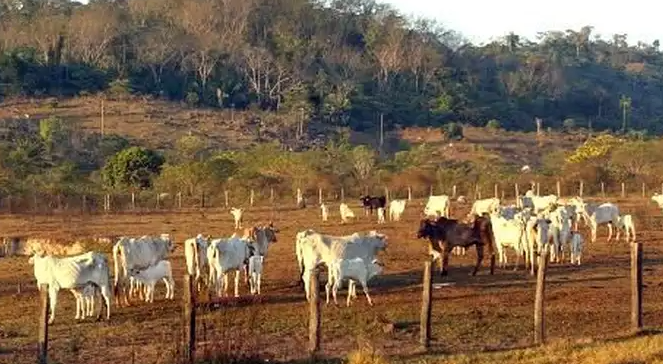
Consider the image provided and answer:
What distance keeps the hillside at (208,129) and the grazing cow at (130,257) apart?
5411 centimetres

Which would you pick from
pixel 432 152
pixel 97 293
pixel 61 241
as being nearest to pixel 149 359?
pixel 97 293

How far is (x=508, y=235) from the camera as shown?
84.3 feet

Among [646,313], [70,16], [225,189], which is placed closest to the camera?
[646,313]

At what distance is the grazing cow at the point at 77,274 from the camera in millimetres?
19078

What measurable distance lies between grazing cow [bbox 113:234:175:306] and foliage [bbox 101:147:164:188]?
3714 centimetres

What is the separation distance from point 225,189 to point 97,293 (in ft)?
122

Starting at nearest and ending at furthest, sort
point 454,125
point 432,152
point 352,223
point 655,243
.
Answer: point 655,243, point 352,223, point 432,152, point 454,125

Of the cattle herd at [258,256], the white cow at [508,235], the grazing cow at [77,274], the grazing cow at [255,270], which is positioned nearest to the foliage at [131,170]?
the cattle herd at [258,256]

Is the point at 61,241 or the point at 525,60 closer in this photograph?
the point at 61,241

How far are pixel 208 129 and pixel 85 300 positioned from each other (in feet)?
211

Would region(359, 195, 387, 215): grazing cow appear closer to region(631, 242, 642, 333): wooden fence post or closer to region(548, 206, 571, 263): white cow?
region(548, 206, 571, 263): white cow

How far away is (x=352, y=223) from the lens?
130ft

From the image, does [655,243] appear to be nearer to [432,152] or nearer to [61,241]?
[61,241]

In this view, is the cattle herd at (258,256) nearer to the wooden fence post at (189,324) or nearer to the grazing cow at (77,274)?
the grazing cow at (77,274)
